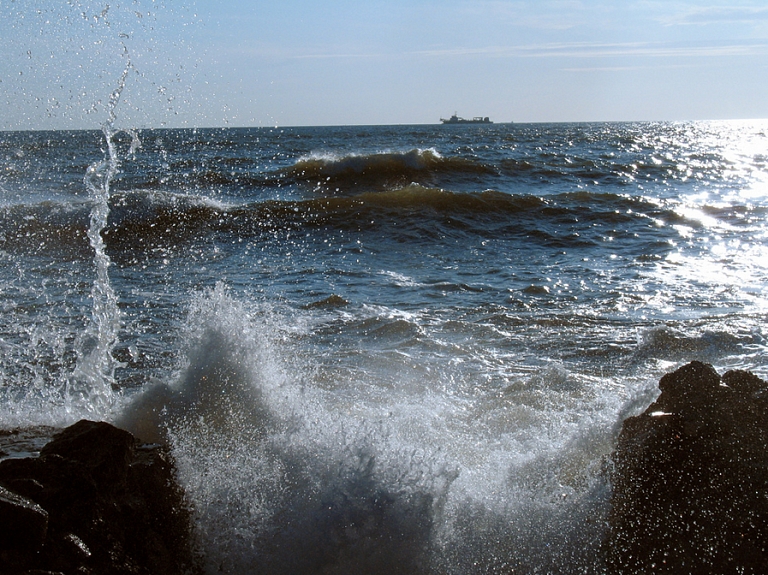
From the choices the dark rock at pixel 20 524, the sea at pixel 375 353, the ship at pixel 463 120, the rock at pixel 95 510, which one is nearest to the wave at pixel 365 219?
the sea at pixel 375 353

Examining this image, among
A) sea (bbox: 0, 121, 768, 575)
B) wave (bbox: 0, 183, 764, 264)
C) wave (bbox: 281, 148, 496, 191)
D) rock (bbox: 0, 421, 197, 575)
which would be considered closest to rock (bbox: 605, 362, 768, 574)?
sea (bbox: 0, 121, 768, 575)

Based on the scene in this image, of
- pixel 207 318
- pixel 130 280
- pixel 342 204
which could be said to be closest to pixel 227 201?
pixel 342 204

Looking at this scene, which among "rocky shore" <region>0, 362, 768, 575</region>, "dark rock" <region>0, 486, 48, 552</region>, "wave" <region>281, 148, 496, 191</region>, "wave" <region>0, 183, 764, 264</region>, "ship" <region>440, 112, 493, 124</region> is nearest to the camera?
"dark rock" <region>0, 486, 48, 552</region>

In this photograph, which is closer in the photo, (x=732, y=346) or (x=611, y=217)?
(x=732, y=346)

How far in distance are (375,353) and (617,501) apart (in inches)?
97.8

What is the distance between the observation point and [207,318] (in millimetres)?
3932

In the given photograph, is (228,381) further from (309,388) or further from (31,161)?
(31,161)

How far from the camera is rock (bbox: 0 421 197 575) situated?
2127 mm

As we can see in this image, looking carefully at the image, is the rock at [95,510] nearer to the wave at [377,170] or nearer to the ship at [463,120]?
the wave at [377,170]

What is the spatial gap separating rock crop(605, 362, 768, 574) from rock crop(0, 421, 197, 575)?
1753 mm

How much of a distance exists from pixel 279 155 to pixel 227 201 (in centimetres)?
1260

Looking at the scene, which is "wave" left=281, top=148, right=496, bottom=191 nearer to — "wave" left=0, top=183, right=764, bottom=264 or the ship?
"wave" left=0, top=183, right=764, bottom=264

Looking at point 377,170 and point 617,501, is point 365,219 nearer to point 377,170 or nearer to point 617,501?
point 377,170

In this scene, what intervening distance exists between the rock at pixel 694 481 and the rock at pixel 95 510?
175cm
